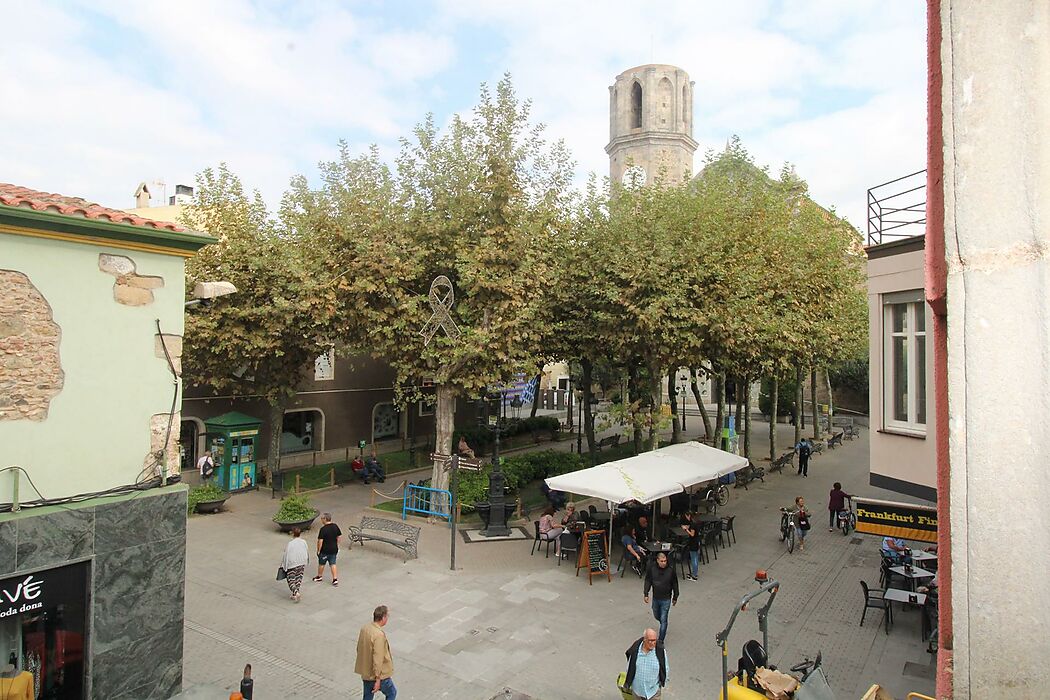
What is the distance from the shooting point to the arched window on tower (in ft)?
215

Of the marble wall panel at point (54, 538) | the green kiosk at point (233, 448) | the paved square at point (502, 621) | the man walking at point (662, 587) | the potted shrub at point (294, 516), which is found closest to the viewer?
the marble wall panel at point (54, 538)

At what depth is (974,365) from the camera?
5.00m

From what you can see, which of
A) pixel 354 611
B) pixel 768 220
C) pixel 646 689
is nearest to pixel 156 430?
pixel 354 611

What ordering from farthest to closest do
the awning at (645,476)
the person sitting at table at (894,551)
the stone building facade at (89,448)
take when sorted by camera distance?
1. the awning at (645,476)
2. the person sitting at table at (894,551)
3. the stone building facade at (89,448)

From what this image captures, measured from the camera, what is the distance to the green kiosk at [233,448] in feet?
71.9

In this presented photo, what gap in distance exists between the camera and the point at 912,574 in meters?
12.0

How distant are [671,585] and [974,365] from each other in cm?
686

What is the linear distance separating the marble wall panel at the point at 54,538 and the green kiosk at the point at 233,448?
14.9 m

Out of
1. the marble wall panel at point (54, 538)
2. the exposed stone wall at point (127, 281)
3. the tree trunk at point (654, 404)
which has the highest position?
the exposed stone wall at point (127, 281)

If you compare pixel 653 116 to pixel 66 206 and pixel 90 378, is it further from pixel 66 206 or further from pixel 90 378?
pixel 90 378

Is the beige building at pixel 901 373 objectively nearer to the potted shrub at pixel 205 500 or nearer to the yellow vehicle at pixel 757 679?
the yellow vehicle at pixel 757 679

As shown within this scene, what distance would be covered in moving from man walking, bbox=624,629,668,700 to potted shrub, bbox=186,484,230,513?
14790mm

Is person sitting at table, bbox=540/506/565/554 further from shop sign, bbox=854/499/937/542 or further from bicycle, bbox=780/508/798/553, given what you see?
shop sign, bbox=854/499/937/542

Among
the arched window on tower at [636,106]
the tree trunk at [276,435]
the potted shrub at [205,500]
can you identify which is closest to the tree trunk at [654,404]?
the tree trunk at [276,435]
